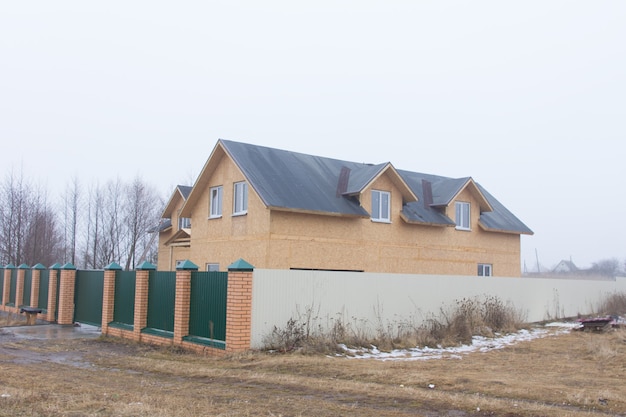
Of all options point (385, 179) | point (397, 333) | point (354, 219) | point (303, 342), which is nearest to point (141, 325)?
point (303, 342)

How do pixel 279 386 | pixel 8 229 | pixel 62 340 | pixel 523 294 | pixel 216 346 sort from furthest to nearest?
pixel 8 229
pixel 523 294
pixel 62 340
pixel 216 346
pixel 279 386

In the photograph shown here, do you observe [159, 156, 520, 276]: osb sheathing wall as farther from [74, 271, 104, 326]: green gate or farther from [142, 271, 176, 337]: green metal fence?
[142, 271, 176, 337]: green metal fence

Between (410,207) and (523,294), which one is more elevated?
(410,207)

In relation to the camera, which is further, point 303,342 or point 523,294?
point 523,294

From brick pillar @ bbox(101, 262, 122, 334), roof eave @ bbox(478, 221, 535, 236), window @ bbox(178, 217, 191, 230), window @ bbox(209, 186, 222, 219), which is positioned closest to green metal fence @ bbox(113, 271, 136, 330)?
brick pillar @ bbox(101, 262, 122, 334)

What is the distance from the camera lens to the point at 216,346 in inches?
525

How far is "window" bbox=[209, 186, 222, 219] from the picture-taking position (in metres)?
22.7

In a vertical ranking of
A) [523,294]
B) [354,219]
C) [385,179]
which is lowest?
[523,294]

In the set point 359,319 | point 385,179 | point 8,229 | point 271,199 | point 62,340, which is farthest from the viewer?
point 8,229

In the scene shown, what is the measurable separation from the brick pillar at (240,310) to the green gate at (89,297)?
8444 millimetres

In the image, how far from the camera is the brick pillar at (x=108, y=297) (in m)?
17.8

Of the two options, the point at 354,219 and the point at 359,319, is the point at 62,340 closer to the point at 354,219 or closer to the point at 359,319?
the point at 359,319

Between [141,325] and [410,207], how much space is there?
12353mm

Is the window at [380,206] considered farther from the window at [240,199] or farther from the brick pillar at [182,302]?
the brick pillar at [182,302]
